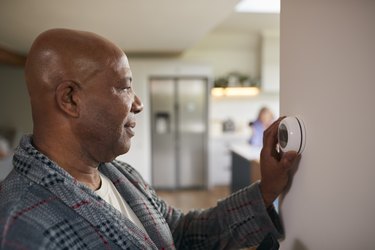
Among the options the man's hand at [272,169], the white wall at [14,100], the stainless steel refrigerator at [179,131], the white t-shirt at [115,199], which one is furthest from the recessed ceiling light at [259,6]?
the white wall at [14,100]

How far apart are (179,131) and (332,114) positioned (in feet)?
12.7

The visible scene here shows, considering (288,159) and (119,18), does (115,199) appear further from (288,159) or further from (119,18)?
(119,18)

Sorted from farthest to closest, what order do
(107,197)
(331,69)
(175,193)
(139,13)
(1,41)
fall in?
(175,193) → (1,41) → (139,13) → (107,197) → (331,69)

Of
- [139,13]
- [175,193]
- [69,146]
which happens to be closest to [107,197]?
[69,146]

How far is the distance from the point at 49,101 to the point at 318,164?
633mm

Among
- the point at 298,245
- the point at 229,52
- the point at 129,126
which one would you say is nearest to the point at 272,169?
the point at 298,245

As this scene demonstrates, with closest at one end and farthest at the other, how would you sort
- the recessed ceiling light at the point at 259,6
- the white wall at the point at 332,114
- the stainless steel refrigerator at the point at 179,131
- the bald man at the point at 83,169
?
the white wall at the point at 332,114 → the bald man at the point at 83,169 → the recessed ceiling light at the point at 259,6 → the stainless steel refrigerator at the point at 179,131

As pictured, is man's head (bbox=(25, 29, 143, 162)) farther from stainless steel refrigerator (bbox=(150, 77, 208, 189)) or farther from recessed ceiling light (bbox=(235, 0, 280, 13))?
stainless steel refrigerator (bbox=(150, 77, 208, 189))

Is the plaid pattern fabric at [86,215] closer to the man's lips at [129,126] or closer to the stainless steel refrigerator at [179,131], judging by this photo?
the man's lips at [129,126]

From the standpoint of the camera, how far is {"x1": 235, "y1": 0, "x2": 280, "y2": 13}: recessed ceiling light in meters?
3.28

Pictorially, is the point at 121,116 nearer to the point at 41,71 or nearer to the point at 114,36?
the point at 41,71

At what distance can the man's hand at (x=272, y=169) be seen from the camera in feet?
2.73

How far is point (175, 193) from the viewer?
14.7 ft

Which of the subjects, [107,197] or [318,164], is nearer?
[318,164]
